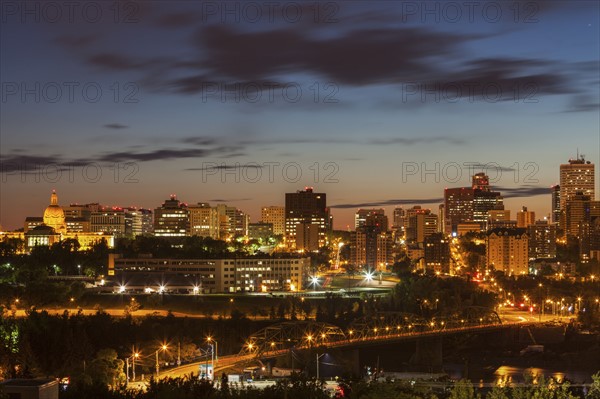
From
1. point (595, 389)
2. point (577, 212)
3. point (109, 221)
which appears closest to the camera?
point (595, 389)

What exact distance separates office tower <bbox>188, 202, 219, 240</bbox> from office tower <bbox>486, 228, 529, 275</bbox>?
28.5m

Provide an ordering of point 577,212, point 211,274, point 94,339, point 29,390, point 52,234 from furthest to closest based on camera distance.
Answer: point 577,212 < point 52,234 < point 211,274 < point 94,339 < point 29,390

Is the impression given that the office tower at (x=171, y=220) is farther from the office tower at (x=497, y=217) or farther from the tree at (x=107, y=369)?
the tree at (x=107, y=369)

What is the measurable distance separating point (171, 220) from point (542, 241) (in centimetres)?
3167

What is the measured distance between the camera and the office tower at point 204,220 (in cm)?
9519

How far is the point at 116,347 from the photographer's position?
35125 mm

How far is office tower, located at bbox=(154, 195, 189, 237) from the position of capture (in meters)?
93.6

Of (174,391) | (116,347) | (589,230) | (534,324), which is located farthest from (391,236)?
(174,391)

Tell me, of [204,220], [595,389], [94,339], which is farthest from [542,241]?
[595,389]

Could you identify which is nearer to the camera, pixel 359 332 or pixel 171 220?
pixel 359 332

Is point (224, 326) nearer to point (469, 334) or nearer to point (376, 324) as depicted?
point (376, 324)

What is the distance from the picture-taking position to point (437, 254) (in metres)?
82.7

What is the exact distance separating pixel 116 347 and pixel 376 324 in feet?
39.1

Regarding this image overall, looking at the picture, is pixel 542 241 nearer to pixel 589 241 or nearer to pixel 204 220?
pixel 589 241
